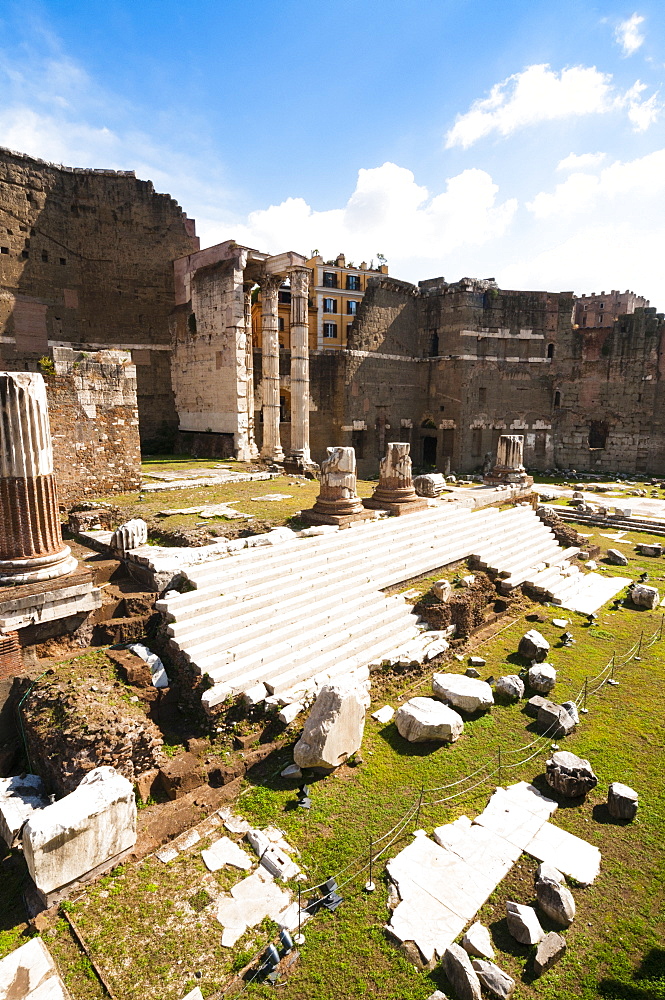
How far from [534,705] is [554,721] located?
15.8 inches

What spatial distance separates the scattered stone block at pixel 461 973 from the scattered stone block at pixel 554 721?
3490 millimetres

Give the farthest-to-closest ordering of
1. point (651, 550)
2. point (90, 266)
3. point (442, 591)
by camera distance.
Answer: point (90, 266) → point (651, 550) → point (442, 591)

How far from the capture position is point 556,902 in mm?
4273

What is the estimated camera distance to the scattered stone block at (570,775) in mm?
5664

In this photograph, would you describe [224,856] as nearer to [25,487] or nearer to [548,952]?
[548,952]

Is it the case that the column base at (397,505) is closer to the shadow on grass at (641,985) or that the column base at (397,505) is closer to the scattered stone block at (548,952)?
the scattered stone block at (548,952)

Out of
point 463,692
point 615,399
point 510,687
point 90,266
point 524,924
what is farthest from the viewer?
point 615,399

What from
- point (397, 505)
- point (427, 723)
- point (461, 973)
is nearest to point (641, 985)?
point (461, 973)

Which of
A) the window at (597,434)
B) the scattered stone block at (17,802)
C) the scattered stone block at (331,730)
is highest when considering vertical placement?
the window at (597,434)

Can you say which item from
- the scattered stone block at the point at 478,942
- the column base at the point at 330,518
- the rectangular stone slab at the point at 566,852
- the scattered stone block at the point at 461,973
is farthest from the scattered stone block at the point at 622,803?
the column base at the point at 330,518

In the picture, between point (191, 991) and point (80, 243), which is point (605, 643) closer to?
point (191, 991)

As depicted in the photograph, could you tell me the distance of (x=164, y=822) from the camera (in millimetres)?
5090

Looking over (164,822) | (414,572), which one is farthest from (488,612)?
(164,822)

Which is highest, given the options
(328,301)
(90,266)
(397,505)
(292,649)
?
(328,301)
